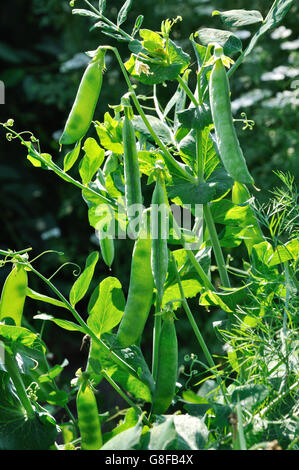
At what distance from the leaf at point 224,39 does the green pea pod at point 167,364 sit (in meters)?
0.26

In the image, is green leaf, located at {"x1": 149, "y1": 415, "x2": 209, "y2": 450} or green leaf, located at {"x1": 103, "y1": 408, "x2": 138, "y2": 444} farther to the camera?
green leaf, located at {"x1": 103, "y1": 408, "x2": 138, "y2": 444}

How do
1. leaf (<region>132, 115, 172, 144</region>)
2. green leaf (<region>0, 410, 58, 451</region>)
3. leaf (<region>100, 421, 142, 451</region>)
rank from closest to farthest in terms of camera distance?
leaf (<region>100, 421, 142, 451</region>)
green leaf (<region>0, 410, 58, 451</region>)
leaf (<region>132, 115, 172, 144</region>)

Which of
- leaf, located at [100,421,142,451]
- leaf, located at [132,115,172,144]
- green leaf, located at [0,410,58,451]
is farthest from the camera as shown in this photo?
leaf, located at [132,115,172,144]

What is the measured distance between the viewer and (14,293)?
0.59 metres

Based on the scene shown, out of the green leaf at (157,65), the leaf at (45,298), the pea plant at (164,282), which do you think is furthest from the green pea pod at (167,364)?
the green leaf at (157,65)

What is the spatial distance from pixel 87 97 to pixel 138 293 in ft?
0.63

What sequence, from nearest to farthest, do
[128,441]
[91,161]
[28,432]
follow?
[128,441] < [28,432] < [91,161]

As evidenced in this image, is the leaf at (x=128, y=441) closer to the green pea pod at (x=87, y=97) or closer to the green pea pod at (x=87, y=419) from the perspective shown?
the green pea pod at (x=87, y=419)

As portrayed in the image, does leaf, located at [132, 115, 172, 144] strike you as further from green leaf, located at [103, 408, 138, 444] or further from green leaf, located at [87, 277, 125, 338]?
green leaf, located at [103, 408, 138, 444]

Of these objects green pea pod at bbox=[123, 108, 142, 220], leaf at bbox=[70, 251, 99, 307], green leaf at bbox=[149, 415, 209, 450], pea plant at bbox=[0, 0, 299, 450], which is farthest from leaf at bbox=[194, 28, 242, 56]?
green leaf at bbox=[149, 415, 209, 450]

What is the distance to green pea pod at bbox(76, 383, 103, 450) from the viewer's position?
1.82ft

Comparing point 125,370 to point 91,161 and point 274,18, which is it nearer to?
point 91,161

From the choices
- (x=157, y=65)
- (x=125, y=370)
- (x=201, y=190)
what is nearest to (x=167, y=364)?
(x=125, y=370)

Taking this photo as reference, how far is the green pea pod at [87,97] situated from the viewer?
1.94ft
